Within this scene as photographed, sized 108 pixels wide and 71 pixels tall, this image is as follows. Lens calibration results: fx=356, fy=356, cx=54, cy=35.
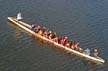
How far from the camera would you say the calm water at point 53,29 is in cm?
4672

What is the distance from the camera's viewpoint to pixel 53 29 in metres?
57.0

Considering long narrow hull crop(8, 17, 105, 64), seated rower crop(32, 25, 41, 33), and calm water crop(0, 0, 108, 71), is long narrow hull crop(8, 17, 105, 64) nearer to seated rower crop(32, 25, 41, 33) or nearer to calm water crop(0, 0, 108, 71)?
seated rower crop(32, 25, 41, 33)

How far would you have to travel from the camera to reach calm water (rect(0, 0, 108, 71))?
153ft

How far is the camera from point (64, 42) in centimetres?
5191

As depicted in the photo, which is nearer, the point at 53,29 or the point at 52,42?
the point at 52,42

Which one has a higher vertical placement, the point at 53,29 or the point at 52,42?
the point at 53,29

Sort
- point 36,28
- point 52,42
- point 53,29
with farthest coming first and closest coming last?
point 53,29 → point 36,28 → point 52,42

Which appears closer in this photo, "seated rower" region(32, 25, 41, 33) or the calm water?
the calm water

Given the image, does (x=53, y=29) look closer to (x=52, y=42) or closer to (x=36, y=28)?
(x=36, y=28)

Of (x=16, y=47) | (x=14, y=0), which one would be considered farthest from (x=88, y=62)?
(x=14, y=0)

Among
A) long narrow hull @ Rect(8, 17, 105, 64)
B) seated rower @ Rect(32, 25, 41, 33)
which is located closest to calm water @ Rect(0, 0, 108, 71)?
long narrow hull @ Rect(8, 17, 105, 64)

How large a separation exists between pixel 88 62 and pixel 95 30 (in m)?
11.2

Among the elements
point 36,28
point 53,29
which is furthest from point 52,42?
point 53,29

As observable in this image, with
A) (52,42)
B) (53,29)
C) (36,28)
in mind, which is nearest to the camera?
(52,42)
